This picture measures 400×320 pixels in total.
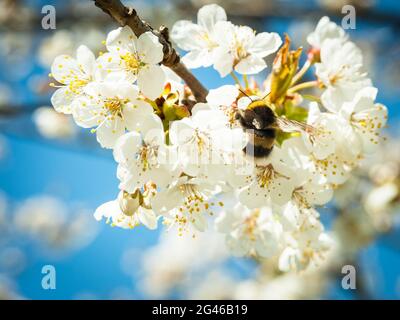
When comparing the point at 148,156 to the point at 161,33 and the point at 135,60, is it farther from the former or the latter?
the point at 161,33

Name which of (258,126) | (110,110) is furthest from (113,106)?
(258,126)

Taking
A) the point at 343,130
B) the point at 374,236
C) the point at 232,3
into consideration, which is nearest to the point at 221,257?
the point at 374,236

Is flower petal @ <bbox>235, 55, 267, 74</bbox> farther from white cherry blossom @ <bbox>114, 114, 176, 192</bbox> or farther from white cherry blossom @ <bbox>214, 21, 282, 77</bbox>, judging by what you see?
white cherry blossom @ <bbox>114, 114, 176, 192</bbox>

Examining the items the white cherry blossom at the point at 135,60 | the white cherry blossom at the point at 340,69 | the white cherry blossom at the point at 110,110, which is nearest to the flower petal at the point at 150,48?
the white cherry blossom at the point at 135,60

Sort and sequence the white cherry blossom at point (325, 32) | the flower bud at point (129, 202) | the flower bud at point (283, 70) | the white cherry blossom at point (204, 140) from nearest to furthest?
the white cherry blossom at point (204, 140)
the flower bud at point (129, 202)
the flower bud at point (283, 70)
the white cherry blossom at point (325, 32)

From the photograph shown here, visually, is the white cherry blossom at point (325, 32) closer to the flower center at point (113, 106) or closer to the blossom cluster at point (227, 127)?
the blossom cluster at point (227, 127)

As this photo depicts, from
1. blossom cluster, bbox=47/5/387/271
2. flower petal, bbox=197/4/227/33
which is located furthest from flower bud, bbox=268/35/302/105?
flower petal, bbox=197/4/227/33
